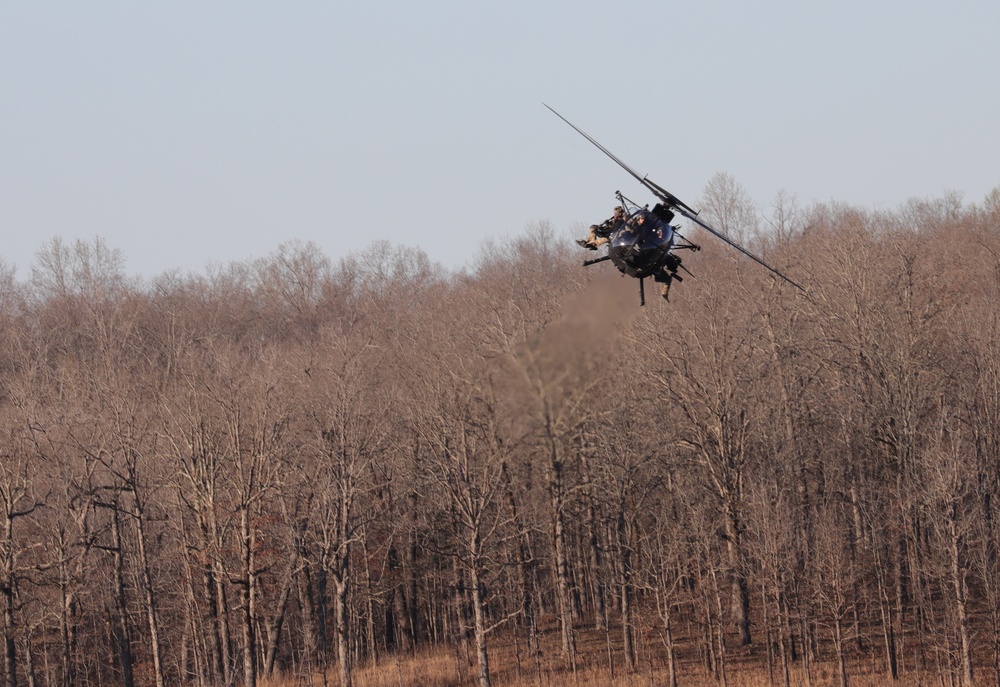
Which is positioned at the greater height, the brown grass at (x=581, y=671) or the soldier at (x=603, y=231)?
the soldier at (x=603, y=231)

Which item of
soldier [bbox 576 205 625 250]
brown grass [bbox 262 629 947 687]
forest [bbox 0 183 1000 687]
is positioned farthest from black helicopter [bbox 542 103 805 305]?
brown grass [bbox 262 629 947 687]

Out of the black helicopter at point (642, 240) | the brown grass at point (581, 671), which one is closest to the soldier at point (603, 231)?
the black helicopter at point (642, 240)

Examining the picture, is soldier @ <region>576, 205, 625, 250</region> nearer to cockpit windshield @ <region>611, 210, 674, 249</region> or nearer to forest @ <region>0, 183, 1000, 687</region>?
cockpit windshield @ <region>611, 210, 674, 249</region>

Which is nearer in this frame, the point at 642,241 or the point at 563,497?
the point at 642,241

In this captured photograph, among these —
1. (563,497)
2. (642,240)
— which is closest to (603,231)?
(642,240)

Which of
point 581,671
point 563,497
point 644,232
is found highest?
point 644,232

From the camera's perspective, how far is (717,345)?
49438mm

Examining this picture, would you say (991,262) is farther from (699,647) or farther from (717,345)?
(699,647)

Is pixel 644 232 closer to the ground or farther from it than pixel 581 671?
farther from it

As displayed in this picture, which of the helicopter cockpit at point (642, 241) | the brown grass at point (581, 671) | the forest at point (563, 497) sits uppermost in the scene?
the helicopter cockpit at point (642, 241)

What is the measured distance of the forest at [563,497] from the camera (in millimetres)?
44781

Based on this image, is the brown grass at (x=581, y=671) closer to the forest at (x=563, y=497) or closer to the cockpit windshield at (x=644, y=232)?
the forest at (x=563, y=497)

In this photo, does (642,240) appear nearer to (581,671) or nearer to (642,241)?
(642,241)

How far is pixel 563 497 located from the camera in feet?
165
